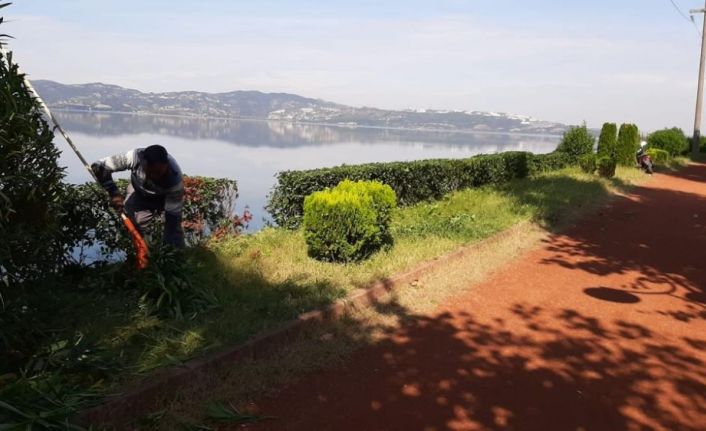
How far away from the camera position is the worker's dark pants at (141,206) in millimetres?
5754

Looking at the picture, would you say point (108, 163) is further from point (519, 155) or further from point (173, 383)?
point (519, 155)

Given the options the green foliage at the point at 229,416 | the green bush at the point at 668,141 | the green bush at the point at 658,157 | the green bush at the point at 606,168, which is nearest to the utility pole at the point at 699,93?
the green bush at the point at 668,141

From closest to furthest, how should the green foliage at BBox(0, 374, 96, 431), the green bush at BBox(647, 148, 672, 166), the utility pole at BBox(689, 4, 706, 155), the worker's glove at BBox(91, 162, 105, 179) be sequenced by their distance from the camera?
1. the green foliage at BBox(0, 374, 96, 431)
2. the worker's glove at BBox(91, 162, 105, 179)
3. the green bush at BBox(647, 148, 672, 166)
4. the utility pole at BBox(689, 4, 706, 155)

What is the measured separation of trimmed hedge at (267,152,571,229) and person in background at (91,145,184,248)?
2.79 meters

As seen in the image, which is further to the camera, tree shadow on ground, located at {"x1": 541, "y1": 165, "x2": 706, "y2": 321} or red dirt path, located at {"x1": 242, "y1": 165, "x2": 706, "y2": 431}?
tree shadow on ground, located at {"x1": 541, "y1": 165, "x2": 706, "y2": 321}

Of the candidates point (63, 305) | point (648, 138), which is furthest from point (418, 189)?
point (648, 138)

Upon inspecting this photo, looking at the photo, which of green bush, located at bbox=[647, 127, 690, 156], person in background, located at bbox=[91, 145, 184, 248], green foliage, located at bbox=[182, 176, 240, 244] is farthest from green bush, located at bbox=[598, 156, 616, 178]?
green bush, located at bbox=[647, 127, 690, 156]

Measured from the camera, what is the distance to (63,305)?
448 centimetres

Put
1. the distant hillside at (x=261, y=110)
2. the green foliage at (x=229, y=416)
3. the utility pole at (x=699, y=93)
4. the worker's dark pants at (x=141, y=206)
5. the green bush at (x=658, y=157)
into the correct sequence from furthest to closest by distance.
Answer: the distant hillside at (x=261, y=110), the utility pole at (x=699, y=93), the green bush at (x=658, y=157), the worker's dark pants at (x=141, y=206), the green foliage at (x=229, y=416)

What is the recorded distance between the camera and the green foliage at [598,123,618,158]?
2066cm

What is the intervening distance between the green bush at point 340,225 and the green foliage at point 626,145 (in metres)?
17.7

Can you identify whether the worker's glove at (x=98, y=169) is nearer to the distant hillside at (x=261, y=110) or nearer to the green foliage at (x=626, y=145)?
the distant hillside at (x=261, y=110)

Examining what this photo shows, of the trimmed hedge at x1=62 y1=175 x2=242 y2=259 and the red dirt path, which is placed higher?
the trimmed hedge at x1=62 y1=175 x2=242 y2=259

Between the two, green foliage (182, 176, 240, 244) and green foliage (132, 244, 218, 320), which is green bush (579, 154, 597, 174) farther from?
green foliage (132, 244, 218, 320)
